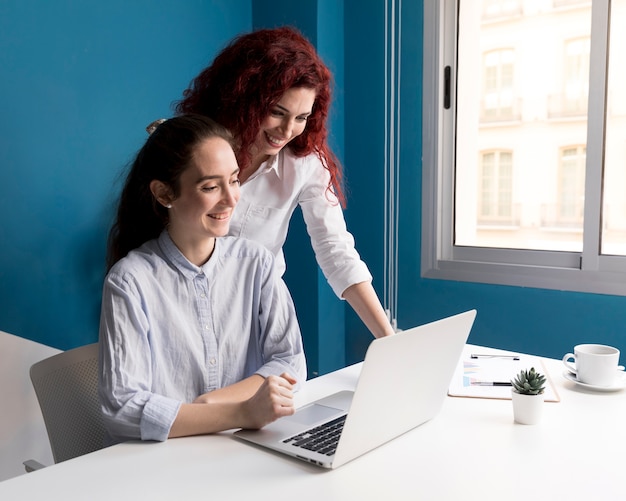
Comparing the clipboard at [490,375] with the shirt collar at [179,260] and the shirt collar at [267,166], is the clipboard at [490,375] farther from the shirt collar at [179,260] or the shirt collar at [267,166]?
the shirt collar at [267,166]

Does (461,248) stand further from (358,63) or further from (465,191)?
(358,63)

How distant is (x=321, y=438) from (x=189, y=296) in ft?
1.31

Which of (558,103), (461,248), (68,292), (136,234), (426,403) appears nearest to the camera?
(426,403)

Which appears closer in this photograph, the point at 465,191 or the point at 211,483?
the point at 211,483

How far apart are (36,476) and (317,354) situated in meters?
1.91

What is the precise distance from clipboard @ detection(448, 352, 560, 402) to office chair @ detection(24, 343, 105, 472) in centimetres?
72

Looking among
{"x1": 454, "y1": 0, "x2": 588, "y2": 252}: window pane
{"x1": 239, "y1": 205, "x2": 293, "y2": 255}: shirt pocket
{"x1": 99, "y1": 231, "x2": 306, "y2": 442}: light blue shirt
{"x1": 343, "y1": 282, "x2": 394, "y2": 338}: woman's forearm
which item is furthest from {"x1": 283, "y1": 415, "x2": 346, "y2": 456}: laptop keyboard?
{"x1": 454, "y1": 0, "x2": 588, "y2": 252}: window pane

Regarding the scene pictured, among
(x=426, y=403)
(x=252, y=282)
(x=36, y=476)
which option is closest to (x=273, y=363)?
(x=252, y=282)

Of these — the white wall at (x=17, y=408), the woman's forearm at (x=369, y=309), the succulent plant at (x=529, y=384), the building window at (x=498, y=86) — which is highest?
the building window at (x=498, y=86)

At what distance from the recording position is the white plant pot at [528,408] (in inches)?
41.0

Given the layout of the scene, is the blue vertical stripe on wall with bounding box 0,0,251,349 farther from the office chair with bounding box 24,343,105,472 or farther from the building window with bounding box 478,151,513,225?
the building window with bounding box 478,151,513,225

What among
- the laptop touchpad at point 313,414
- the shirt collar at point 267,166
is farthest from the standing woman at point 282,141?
the laptop touchpad at point 313,414

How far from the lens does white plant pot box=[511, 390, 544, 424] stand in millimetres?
1042

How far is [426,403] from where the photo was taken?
1030 mm
